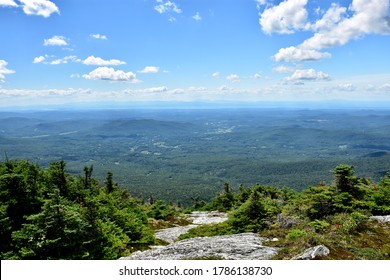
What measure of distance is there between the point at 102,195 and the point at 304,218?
21.4 metres

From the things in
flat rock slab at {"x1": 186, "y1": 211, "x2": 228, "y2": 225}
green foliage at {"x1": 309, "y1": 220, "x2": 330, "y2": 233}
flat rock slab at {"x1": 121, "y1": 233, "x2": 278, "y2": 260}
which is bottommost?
flat rock slab at {"x1": 186, "y1": 211, "x2": 228, "y2": 225}

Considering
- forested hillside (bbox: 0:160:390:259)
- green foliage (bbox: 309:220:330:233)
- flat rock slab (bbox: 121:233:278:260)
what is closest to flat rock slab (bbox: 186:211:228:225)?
forested hillside (bbox: 0:160:390:259)

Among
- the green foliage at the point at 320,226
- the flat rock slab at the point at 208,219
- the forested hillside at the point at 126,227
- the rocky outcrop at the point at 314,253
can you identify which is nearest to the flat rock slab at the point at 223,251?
the forested hillside at the point at 126,227

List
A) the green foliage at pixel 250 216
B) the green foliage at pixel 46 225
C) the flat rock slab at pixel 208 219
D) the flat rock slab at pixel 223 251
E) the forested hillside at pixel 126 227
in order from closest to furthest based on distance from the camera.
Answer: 1. the flat rock slab at pixel 223 251
2. the forested hillside at pixel 126 227
3. the green foliage at pixel 46 225
4. the green foliage at pixel 250 216
5. the flat rock slab at pixel 208 219

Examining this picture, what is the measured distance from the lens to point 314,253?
12.8 m

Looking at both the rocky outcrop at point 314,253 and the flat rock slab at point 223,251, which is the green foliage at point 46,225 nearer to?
the flat rock slab at point 223,251

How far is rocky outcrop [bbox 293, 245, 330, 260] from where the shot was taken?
12.7m

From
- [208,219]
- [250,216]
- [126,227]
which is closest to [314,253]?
[250,216]

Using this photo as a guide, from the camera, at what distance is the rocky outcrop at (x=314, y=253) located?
1269 centimetres

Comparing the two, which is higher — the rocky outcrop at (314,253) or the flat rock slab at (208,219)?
the rocky outcrop at (314,253)

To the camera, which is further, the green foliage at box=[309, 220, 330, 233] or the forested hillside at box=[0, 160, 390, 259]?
the green foliage at box=[309, 220, 330, 233]

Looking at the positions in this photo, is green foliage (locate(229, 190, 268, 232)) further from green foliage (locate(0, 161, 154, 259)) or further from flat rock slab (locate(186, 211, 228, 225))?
flat rock slab (locate(186, 211, 228, 225))

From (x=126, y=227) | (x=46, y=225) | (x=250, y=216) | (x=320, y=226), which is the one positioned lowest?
(x=126, y=227)

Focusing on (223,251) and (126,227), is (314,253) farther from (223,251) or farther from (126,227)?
(126,227)
